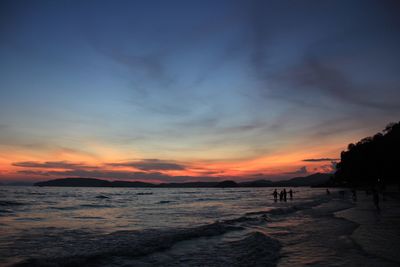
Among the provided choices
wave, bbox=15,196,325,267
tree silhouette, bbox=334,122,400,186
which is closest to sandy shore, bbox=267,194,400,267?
wave, bbox=15,196,325,267

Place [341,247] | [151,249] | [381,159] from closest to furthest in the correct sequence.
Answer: [341,247]
[151,249]
[381,159]

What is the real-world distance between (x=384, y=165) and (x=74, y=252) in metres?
82.4

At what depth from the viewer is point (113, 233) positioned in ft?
62.8

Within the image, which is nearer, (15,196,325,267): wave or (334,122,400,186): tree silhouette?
(15,196,325,267): wave

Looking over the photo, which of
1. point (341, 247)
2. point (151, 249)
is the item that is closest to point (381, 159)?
point (341, 247)

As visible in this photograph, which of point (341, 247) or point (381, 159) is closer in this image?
point (341, 247)

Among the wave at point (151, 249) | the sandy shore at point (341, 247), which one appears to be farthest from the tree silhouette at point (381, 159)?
the wave at point (151, 249)

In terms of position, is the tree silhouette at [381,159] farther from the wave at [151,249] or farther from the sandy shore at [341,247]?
the wave at [151,249]

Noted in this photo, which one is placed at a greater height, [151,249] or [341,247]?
[341,247]

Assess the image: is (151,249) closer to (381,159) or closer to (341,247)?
(341,247)

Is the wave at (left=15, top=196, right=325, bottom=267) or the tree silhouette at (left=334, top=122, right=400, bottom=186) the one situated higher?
the tree silhouette at (left=334, top=122, right=400, bottom=186)

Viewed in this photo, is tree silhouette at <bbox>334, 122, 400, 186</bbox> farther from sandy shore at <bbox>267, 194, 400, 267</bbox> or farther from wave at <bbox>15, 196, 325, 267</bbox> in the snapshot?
wave at <bbox>15, 196, 325, 267</bbox>

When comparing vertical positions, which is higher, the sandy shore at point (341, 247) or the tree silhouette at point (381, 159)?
Result: the tree silhouette at point (381, 159)

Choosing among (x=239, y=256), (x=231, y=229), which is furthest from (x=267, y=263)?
(x=231, y=229)
